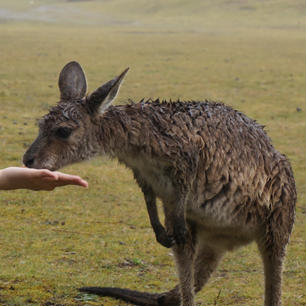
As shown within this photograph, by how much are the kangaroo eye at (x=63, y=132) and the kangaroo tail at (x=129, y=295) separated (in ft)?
6.07

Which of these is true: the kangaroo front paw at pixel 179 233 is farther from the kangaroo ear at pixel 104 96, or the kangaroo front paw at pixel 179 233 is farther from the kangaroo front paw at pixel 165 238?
the kangaroo ear at pixel 104 96

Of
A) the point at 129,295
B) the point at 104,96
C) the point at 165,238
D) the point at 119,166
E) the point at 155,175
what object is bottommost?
the point at 119,166

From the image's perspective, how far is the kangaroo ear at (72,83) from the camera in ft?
16.4

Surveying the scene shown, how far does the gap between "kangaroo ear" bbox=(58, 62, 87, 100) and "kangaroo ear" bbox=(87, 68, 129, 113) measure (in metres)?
0.27

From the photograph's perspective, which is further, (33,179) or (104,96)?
(104,96)

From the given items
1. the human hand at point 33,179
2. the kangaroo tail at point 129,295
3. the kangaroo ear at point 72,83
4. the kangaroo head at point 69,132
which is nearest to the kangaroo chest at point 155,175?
the kangaroo head at point 69,132

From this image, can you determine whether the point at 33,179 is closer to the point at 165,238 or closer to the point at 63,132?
the point at 63,132

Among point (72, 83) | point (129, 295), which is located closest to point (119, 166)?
point (129, 295)

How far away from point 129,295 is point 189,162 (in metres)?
1.80

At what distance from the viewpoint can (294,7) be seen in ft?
247

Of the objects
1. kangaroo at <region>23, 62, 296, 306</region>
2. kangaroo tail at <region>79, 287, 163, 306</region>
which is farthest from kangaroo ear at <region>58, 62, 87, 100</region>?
kangaroo tail at <region>79, 287, 163, 306</region>

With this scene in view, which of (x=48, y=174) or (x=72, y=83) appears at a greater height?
(x=72, y=83)

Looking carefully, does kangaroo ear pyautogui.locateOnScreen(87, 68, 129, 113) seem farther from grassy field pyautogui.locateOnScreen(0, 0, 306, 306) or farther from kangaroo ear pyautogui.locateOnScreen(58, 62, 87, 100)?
grassy field pyautogui.locateOnScreen(0, 0, 306, 306)

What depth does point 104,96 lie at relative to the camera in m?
4.61
